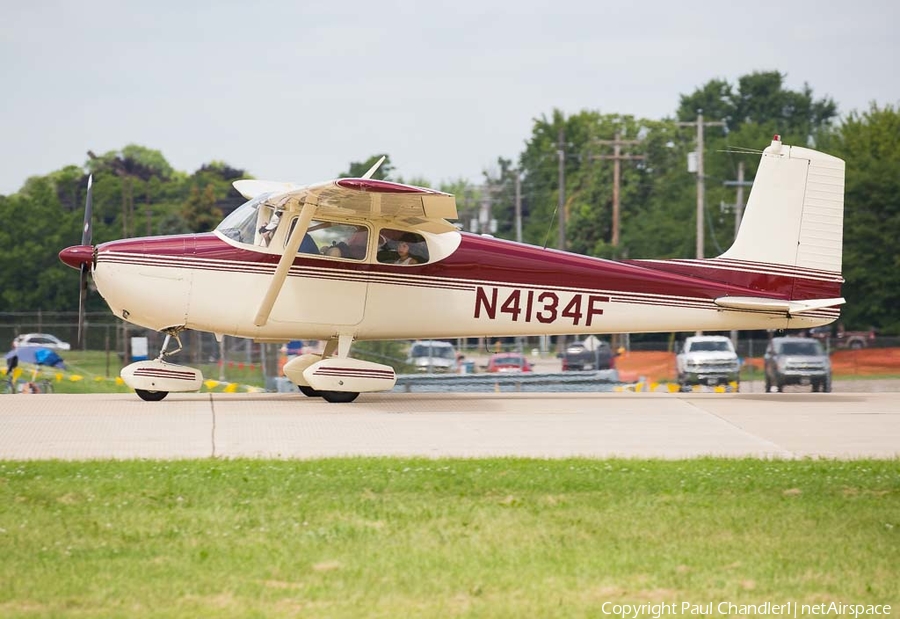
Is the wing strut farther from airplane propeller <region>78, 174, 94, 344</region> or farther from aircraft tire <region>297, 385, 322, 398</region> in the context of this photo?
airplane propeller <region>78, 174, 94, 344</region>

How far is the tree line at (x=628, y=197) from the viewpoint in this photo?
51.7 m

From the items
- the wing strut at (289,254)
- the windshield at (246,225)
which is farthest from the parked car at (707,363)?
the wing strut at (289,254)

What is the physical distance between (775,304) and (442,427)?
5.64 m

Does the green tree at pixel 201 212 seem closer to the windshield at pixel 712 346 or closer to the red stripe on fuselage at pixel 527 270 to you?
the windshield at pixel 712 346

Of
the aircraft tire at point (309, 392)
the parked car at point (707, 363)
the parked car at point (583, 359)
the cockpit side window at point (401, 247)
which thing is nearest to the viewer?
the cockpit side window at point (401, 247)

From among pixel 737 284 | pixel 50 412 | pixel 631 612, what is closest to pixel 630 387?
pixel 737 284

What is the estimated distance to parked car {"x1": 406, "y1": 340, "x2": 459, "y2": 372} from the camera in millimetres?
30828

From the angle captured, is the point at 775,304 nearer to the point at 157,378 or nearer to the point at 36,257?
the point at 157,378

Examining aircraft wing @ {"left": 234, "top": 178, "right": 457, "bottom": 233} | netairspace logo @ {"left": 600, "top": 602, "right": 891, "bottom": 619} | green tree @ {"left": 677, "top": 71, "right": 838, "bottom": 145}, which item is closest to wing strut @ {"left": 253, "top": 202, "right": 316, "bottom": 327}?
aircraft wing @ {"left": 234, "top": 178, "right": 457, "bottom": 233}

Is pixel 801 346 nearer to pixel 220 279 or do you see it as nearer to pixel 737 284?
pixel 737 284

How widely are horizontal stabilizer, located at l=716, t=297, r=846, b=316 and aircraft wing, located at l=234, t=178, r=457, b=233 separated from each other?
393 cm

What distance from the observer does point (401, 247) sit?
48.3ft

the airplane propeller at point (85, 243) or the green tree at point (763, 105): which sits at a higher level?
the green tree at point (763, 105)

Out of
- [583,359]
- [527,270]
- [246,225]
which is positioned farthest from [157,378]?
[583,359]
